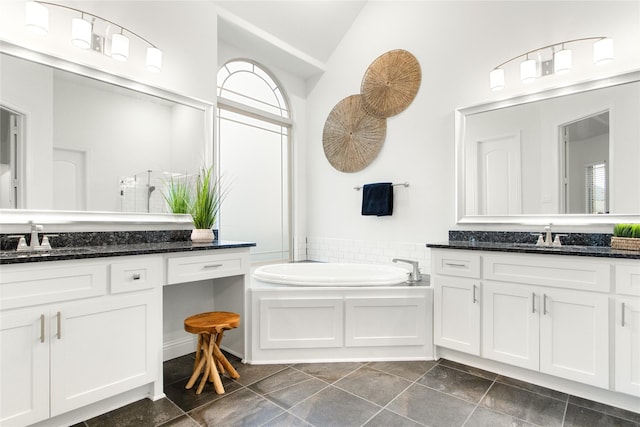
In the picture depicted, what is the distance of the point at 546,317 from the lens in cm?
204

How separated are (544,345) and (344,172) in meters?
2.36

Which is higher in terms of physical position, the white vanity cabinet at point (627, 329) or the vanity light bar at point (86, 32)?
the vanity light bar at point (86, 32)

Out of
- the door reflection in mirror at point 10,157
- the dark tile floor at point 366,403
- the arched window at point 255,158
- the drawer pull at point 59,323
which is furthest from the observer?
the arched window at point 255,158

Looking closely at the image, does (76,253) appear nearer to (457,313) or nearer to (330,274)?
(330,274)

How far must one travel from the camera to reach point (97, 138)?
2234mm

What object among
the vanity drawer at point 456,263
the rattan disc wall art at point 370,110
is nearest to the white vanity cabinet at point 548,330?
the vanity drawer at point 456,263

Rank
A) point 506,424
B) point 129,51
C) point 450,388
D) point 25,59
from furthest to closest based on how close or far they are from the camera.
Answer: point 129,51 < point 450,388 < point 25,59 < point 506,424

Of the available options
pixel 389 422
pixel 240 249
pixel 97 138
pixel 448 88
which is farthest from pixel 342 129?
pixel 389 422

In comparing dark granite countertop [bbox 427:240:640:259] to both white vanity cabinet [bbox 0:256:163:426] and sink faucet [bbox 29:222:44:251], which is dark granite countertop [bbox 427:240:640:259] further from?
sink faucet [bbox 29:222:44:251]

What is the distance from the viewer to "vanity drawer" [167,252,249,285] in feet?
6.76

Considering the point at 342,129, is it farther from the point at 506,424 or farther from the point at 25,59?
the point at 506,424

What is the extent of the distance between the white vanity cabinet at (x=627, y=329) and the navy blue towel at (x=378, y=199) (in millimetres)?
1774

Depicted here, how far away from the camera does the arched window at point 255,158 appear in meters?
3.35

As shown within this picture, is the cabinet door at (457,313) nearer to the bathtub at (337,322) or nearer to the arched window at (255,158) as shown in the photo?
the bathtub at (337,322)
